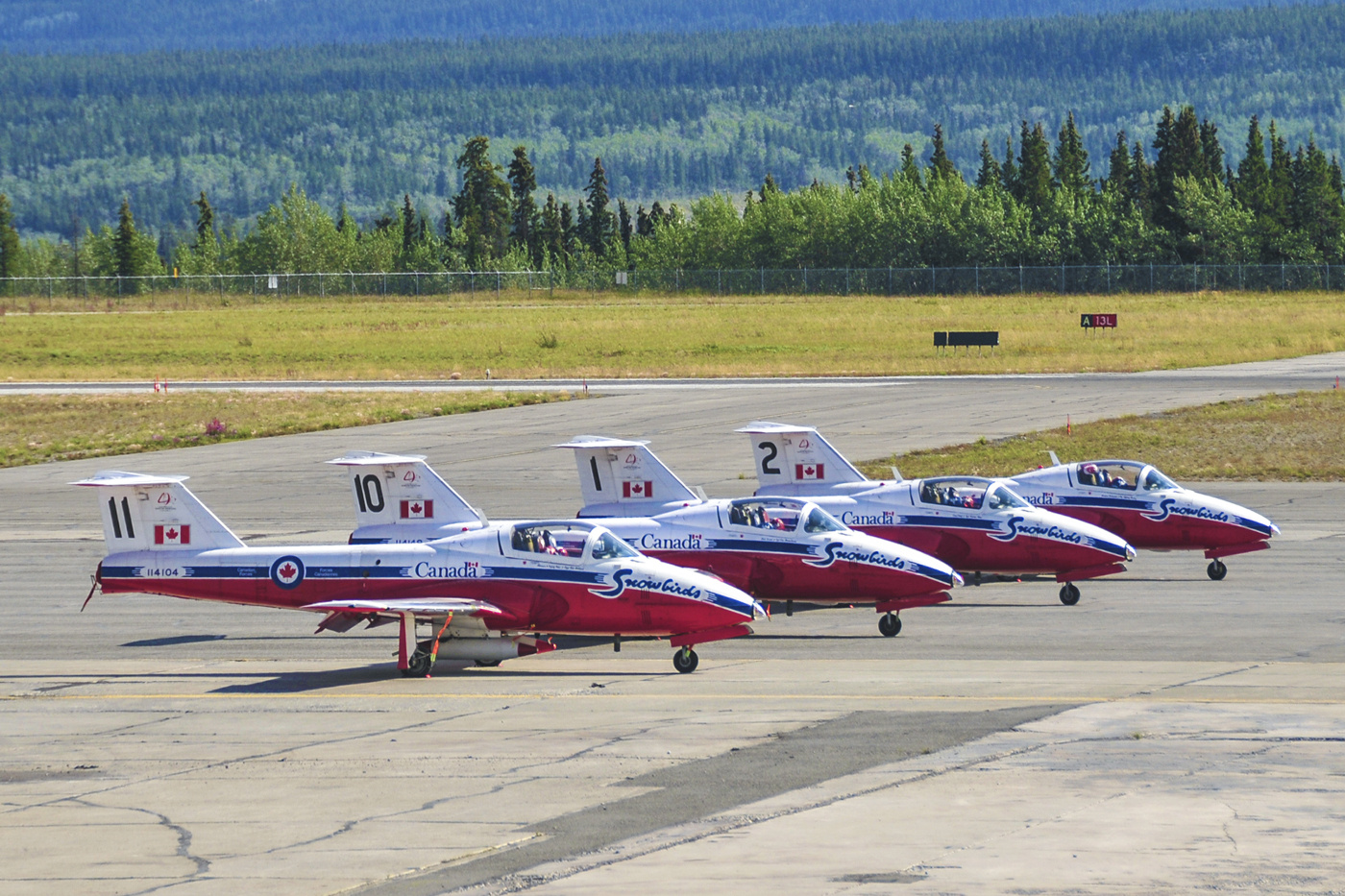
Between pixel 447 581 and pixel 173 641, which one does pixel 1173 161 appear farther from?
pixel 447 581

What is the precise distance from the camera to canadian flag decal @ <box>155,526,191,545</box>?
2453cm

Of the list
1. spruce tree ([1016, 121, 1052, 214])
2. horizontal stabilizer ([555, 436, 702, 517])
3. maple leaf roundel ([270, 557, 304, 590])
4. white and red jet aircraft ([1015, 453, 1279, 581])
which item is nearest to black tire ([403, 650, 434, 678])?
maple leaf roundel ([270, 557, 304, 590])

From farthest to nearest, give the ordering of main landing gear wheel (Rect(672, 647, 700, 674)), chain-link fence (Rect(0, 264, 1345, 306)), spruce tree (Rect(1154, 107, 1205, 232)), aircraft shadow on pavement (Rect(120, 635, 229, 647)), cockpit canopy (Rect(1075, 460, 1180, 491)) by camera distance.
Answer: spruce tree (Rect(1154, 107, 1205, 232)), chain-link fence (Rect(0, 264, 1345, 306)), cockpit canopy (Rect(1075, 460, 1180, 491)), aircraft shadow on pavement (Rect(120, 635, 229, 647)), main landing gear wheel (Rect(672, 647, 700, 674))

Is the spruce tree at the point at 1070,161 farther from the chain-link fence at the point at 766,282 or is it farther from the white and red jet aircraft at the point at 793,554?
the white and red jet aircraft at the point at 793,554

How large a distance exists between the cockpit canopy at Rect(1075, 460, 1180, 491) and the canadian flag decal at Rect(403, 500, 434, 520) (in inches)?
484

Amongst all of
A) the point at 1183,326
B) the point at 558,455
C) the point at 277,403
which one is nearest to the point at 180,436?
the point at 277,403

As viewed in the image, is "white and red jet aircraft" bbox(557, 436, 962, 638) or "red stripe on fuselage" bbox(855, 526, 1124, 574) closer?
"white and red jet aircraft" bbox(557, 436, 962, 638)

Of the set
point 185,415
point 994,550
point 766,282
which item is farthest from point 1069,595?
point 766,282

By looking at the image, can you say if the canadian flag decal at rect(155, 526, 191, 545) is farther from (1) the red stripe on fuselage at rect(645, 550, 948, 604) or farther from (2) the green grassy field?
(2) the green grassy field

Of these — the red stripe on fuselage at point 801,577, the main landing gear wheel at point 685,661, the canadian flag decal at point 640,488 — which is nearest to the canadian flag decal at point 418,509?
the red stripe on fuselage at point 801,577

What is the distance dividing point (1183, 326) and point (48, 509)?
238 feet

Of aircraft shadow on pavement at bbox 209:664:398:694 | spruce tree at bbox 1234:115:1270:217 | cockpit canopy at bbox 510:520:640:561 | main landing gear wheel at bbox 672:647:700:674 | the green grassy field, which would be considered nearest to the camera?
aircraft shadow on pavement at bbox 209:664:398:694

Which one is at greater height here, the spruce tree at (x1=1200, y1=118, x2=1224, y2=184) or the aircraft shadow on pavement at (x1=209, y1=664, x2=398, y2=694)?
the spruce tree at (x1=1200, y1=118, x2=1224, y2=184)

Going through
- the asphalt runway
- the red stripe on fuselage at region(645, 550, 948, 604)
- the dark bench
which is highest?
the dark bench
